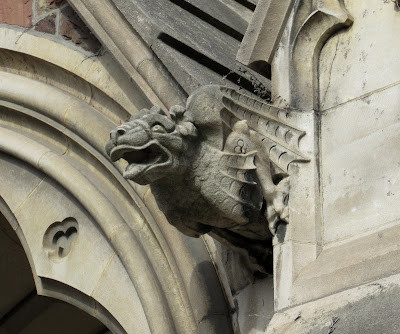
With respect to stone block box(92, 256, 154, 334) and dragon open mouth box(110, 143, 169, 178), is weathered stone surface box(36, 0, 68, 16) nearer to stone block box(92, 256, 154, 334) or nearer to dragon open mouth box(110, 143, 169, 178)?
stone block box(92, 256, 154, 334)

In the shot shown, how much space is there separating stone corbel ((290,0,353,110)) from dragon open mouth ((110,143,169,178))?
0.46 m

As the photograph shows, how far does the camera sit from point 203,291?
14.5 ft

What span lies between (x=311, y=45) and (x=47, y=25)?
1.49 m

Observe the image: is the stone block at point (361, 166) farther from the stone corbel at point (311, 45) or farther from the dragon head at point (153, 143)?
the dragon head at point (153, 143)

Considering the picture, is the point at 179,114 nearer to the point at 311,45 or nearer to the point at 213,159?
the point at 213,159

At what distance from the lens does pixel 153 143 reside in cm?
379

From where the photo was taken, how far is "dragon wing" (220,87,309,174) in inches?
156

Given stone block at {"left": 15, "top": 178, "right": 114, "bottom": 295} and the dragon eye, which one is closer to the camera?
the dragon eye

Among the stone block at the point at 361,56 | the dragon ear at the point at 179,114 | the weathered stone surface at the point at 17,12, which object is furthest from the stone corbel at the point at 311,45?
the weathered stone surface at the point at 17,12

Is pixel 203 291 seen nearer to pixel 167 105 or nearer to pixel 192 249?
pixel 192 249

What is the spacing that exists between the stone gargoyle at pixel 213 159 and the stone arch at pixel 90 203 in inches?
21.3

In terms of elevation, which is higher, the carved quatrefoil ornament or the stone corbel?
the carved quatrefoil ornament

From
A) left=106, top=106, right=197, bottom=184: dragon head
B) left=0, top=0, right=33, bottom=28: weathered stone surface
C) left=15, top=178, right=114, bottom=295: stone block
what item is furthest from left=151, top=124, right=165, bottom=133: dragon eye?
left=0, top=0, right=33, bottom=28: weathered stone surface

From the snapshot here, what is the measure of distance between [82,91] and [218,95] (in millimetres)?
1265
